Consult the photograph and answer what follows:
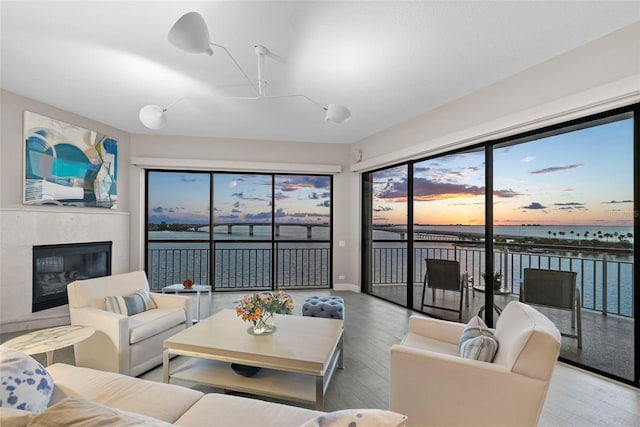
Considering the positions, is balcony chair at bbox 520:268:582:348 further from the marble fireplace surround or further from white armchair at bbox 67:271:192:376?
the marble fireplace surround

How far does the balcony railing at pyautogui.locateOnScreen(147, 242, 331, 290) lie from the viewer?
18.1 ft

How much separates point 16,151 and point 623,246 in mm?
6121

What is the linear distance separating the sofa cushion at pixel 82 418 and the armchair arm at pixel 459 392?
135 centimetres

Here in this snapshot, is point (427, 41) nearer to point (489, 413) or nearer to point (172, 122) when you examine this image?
point (489, 413)

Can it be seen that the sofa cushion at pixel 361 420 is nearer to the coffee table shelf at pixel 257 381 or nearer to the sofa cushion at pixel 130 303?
the coffee table shelf at pixel 257 381

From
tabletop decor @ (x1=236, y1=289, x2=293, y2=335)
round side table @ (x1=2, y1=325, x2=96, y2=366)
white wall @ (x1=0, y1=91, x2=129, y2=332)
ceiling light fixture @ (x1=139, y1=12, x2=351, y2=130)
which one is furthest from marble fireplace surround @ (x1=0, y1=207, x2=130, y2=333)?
tabletop decor @ (x1=236, y1=289, x2=293, y2=335)

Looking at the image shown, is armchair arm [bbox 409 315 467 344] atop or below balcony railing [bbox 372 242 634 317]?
below

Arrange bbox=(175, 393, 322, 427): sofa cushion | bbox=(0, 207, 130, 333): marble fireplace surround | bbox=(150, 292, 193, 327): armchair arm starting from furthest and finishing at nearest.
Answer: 1. bbox=(0, 207, 130, 333): marble fireplace surround
2. bbox=(150, 292, 193, 327): armchair arm
3. bbox=(175, 393, 322, 427): sofa cushion

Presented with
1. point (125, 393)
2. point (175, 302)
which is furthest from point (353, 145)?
point (125, 393)

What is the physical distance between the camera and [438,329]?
2.38 meters

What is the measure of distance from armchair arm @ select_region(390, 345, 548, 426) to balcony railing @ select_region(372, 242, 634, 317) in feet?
5.44

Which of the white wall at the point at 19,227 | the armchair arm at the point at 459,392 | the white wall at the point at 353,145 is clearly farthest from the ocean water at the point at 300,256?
the armchair arm at the point at 459,392

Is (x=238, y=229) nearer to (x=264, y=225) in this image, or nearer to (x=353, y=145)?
(x=264, y=225)

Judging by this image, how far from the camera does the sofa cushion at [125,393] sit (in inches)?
56.1
